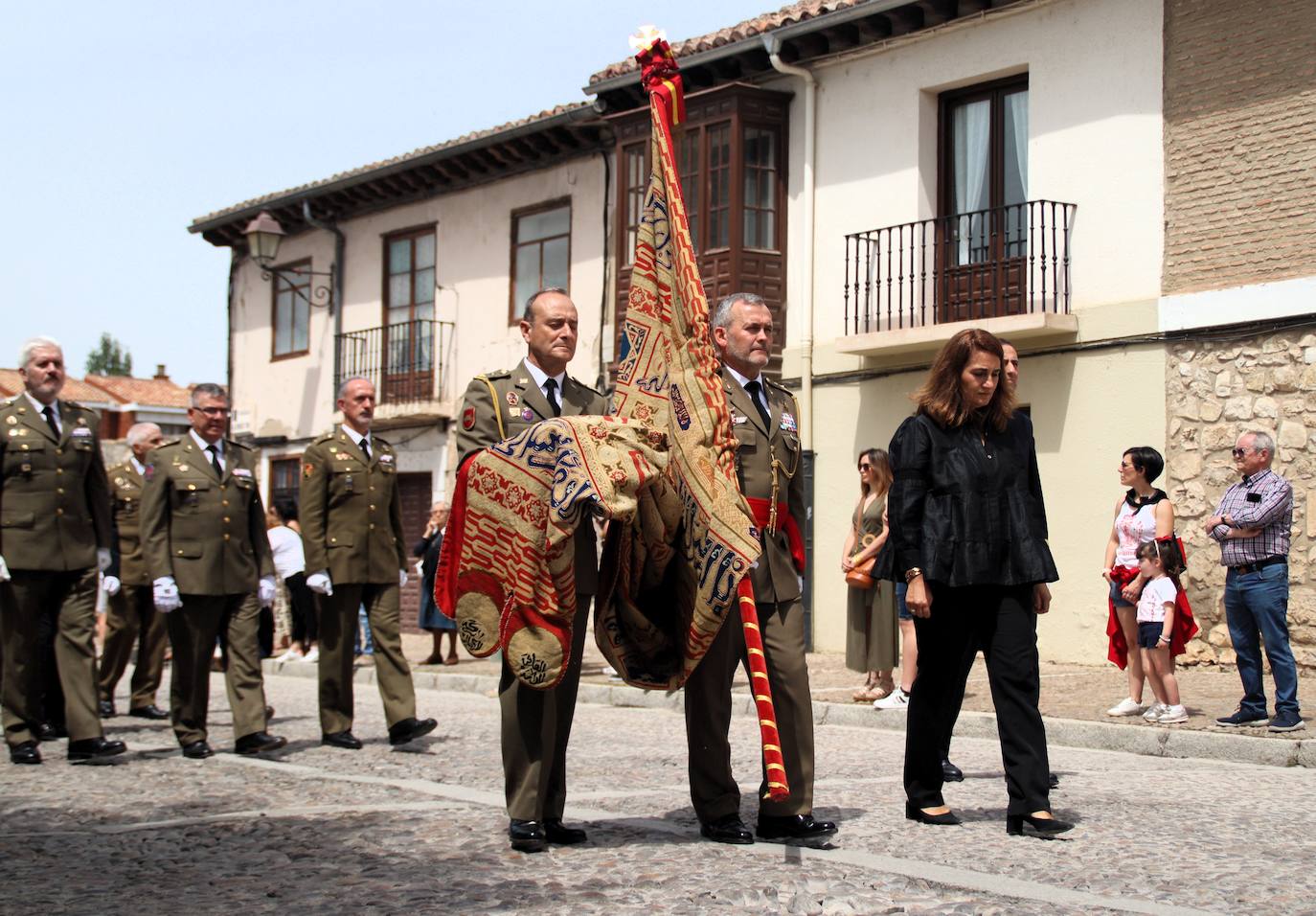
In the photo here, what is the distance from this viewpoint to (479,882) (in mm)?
5145

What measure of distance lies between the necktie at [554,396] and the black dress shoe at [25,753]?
4115 millimetres

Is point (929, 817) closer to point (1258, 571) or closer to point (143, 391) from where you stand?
point (1258, 571)

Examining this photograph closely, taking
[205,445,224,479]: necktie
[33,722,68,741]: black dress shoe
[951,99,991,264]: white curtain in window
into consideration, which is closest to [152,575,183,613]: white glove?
[205,445,224,479]: necktie

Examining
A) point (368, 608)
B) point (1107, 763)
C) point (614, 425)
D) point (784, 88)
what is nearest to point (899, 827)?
point (614, 425)

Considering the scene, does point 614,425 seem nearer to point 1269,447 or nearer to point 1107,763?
point 1107,763

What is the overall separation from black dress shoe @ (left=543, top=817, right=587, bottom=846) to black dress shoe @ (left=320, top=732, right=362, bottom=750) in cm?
362

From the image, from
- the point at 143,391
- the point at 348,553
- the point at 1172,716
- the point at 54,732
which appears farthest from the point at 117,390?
the point at 1172,716

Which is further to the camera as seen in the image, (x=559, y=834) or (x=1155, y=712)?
(x=1155, y=712)

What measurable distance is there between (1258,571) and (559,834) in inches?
231

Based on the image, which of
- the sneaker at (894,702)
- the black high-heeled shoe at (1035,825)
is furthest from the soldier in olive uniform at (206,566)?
the black high-heeled shoe at (1035,825)

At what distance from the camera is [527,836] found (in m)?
5.68

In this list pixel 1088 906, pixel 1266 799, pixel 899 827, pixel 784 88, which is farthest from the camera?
pixel 784 88

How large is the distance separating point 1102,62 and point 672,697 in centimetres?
845

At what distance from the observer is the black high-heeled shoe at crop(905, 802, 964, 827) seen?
6309 millimetres
